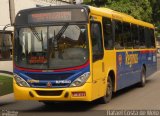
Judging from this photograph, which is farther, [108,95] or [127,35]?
[127,35]

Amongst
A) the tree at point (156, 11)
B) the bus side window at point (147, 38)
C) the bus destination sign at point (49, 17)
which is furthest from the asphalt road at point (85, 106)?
the tree at point (156, 11)

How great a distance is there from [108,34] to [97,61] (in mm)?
1540

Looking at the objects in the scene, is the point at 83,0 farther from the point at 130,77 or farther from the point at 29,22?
the point at 29,22

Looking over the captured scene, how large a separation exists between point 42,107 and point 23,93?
1399 millimetres

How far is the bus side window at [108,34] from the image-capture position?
13.9 metres

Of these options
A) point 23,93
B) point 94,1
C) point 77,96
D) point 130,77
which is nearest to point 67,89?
point 77,96

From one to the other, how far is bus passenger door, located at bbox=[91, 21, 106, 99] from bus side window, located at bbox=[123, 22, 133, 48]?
315 cm

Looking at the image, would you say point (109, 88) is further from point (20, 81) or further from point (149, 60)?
point (149, 60)

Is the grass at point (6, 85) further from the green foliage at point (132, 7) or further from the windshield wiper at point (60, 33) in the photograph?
the green foliage at point (132, 7)

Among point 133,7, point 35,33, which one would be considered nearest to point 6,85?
point 35,33

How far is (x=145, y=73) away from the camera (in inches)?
782

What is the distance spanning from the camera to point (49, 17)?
12.7 metres

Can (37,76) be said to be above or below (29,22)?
below

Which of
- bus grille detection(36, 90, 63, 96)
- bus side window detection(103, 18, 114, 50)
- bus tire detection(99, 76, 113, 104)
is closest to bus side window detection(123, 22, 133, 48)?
bus side window detection(103, 18, 114, 50)
